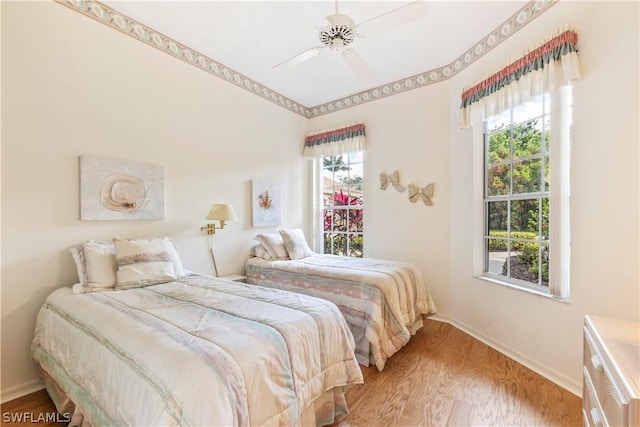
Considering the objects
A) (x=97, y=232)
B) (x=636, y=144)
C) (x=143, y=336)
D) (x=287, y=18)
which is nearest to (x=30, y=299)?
(x=97, y=232)

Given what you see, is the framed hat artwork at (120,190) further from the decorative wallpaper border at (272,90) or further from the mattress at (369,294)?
the mattress at (369,294)

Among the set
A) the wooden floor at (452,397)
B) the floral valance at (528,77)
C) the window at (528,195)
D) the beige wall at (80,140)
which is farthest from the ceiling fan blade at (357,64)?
the wooden floor at (452,397)

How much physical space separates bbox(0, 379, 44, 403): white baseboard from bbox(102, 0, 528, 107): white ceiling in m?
2.99

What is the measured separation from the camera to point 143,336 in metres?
1.26

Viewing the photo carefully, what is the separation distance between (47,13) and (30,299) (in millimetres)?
2106

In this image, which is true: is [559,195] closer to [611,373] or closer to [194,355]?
[611,373]

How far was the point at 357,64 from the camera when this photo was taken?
2.40m

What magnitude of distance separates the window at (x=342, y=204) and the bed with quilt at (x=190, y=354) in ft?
8.01

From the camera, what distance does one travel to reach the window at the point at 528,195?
2158mm

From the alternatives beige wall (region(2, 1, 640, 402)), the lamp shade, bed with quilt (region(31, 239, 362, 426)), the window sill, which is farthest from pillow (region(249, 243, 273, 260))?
the window sill

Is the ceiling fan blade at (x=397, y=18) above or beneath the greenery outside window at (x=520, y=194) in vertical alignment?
above

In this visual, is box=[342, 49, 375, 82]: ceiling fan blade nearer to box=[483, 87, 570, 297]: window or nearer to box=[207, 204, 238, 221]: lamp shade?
box=[483, 87, 570, 297]: window

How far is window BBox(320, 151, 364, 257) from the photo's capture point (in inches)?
165

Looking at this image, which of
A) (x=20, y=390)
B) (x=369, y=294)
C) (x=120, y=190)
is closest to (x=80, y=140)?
(x=120, y=190)
